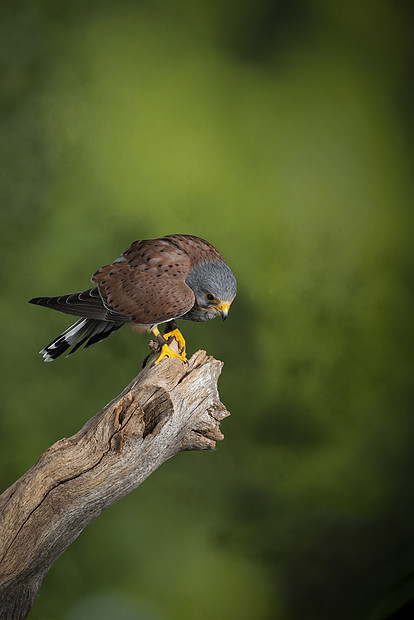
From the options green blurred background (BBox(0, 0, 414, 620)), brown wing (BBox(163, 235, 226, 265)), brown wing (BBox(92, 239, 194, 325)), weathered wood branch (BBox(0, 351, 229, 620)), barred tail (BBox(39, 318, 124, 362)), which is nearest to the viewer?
weathered wood branch (BBox(0, 351, 229, 620))

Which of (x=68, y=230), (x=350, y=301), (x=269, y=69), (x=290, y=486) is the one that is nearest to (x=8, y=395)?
(x=68, y=230)

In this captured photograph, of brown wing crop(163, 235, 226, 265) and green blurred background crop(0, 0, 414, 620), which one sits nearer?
brown wing crop(163, 235, 226, 265)

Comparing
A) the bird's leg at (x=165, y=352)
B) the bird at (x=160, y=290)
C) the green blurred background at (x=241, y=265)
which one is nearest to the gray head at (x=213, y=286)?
the bird at (x=160, y=290)

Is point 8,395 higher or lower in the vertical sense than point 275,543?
higher

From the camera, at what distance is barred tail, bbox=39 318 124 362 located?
2.12 m

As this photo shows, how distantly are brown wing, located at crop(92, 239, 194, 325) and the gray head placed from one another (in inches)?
1.2

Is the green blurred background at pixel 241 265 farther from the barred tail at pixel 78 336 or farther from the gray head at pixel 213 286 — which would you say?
the gray head at pixel 213 286

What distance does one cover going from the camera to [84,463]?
173 cm

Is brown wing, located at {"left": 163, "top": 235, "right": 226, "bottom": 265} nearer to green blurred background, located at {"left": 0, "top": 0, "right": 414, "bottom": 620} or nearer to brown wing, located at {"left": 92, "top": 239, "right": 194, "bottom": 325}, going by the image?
brown wing, located at {"left": 92, "top": 239, "right": 194, "bottom": 325}

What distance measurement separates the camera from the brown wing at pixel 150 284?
190 centimetres

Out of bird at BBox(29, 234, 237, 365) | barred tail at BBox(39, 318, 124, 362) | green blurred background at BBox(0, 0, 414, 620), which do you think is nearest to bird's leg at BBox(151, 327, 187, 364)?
bird at BBox(29, 234, 237, 365)

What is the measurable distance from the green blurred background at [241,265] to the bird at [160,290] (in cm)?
63

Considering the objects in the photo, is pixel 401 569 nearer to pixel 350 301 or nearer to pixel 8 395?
pixel 350 301

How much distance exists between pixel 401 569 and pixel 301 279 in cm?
140
